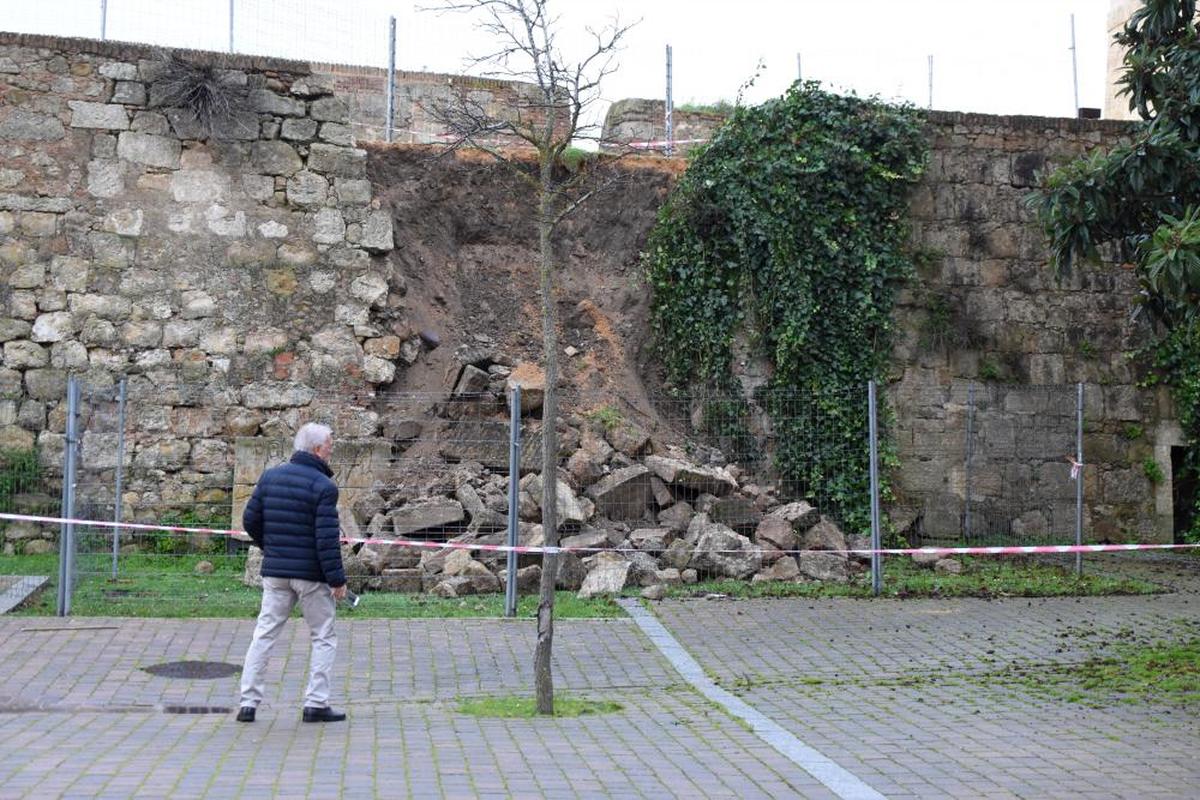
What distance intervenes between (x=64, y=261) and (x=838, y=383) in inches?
341

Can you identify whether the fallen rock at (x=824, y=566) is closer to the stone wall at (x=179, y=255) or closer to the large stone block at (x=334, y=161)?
the stone wall at (x=179, y=255)

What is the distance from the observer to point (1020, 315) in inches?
635

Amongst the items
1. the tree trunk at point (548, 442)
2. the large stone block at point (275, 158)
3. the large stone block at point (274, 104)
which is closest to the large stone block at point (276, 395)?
the large stone block at point (275, 158)

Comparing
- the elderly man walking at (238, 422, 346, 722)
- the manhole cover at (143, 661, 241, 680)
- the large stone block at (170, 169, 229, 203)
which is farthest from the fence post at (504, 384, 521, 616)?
the large stone block at (170, 169, 229, 203)

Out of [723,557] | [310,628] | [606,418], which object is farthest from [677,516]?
[310,628]

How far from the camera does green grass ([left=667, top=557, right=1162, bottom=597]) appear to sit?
11828 mm

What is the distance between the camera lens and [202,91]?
46.4 ft

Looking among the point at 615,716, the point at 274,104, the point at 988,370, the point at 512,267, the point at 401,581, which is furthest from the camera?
the point at 512,267

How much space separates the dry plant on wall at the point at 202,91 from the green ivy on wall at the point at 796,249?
16.9 ft

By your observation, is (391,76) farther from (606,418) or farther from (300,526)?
(300,526)

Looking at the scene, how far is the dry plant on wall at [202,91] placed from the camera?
1409 centimetres

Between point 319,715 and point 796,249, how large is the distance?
9575mm

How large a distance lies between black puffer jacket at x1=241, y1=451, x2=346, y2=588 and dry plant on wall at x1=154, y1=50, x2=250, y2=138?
8211mm

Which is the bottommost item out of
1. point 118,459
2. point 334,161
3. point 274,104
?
point 118,459
